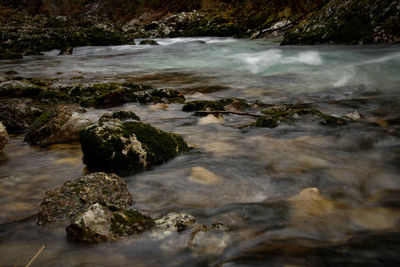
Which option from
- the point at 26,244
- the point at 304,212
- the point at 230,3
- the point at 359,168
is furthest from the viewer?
the point at 230,3

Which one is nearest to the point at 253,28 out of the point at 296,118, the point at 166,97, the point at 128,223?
the point at 166,97

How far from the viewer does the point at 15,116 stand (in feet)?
18.1

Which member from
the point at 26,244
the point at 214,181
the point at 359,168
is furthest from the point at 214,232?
the point at 359,168

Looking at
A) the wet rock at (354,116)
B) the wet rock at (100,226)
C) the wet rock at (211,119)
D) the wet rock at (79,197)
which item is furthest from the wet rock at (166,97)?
the wet rock at (100,226)

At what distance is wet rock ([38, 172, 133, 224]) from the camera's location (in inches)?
98.3

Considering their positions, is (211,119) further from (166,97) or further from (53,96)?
(53,96)

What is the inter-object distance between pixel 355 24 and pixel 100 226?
1383cm

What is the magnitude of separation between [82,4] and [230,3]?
54393mm

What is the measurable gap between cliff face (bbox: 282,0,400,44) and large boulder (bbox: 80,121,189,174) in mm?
11175

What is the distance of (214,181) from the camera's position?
3.32 m

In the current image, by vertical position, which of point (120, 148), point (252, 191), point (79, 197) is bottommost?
point (252, 191)

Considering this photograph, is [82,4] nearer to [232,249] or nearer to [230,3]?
[230,3]

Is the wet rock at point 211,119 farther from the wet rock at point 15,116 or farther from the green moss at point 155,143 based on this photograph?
the wet rock at point 15,116

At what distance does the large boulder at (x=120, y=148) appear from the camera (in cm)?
349
